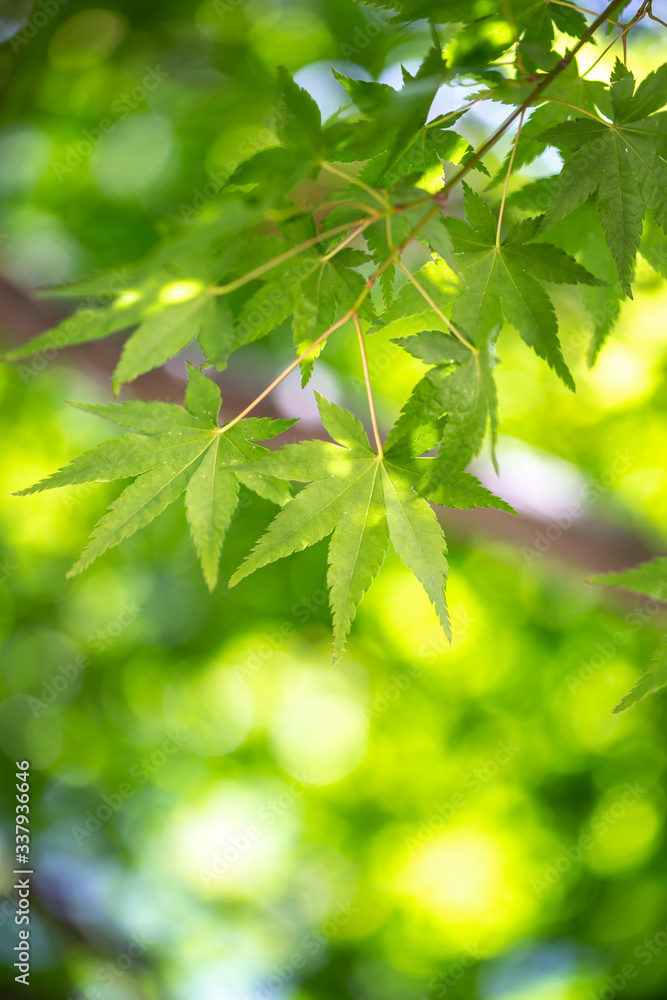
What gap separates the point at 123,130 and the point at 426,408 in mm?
4903

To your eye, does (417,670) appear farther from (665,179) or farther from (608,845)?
(665,179)

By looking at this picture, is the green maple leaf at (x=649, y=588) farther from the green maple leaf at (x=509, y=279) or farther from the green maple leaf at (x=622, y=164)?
the green maple leaf at (x=622, y=164)

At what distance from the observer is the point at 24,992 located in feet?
15.9

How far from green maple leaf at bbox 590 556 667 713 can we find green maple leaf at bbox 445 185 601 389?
13.8 inches

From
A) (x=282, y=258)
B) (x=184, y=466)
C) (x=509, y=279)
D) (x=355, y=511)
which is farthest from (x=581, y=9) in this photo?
(x=184, y=466)

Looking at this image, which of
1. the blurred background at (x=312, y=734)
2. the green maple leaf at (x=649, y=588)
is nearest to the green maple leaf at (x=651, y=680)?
the green maple leaf at (x=649, y=588)

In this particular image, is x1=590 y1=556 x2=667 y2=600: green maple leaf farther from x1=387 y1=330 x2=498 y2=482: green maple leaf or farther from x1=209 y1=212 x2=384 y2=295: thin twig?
x1=209 y1=212 x2=384 y2=295: thin twig

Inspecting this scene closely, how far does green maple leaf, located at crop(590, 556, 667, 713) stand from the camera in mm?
1088

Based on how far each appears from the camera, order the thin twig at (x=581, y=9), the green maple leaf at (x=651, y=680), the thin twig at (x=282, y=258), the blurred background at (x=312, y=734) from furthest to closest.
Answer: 1. the blurred background at (x=312, y=734)
2. the thin twig at (x=581, y=9)
3. the green maple leaf at (x=651, y=680)
4. the thin twig at (x=282, y=258)

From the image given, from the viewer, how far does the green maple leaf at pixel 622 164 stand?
1092mm

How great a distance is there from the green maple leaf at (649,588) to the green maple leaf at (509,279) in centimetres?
35

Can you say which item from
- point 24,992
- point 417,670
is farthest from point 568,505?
point 24,992

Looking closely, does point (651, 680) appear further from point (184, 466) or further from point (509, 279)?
point (184, 466)

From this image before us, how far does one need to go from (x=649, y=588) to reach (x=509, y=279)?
62 centimetres
